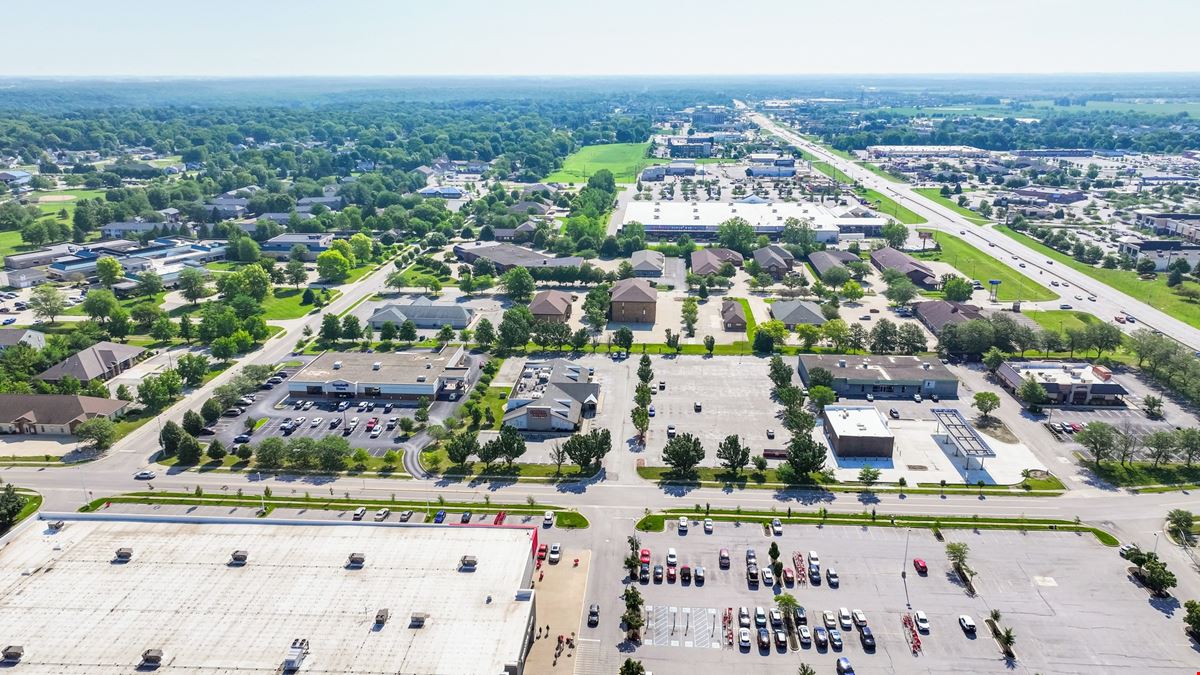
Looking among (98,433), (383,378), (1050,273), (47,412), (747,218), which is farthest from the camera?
(747,218)

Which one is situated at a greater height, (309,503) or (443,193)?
(443,193)

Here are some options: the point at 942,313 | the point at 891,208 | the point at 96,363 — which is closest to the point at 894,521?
the point at 942,313

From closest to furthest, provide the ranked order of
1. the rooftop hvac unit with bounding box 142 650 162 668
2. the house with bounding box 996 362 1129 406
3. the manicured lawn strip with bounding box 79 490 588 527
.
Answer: the rooftop hvac unit with bounding box 142 650 162 668
the manicured lawn strip with bounding box 79 490 588 527
the house with bounding box 996 362 1129 406

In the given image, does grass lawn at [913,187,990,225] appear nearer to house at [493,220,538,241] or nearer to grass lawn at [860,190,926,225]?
grass lawn at [860,190,926,225]

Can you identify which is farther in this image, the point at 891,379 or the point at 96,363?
the point at 96,363

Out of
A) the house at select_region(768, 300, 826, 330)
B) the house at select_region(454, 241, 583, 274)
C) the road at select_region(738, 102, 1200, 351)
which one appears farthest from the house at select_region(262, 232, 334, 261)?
the road at select_region(738, 102, 1200, 351)

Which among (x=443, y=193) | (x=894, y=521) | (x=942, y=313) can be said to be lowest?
(x=894, y=521)

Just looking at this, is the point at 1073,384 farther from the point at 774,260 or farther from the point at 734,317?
the point at 774,260

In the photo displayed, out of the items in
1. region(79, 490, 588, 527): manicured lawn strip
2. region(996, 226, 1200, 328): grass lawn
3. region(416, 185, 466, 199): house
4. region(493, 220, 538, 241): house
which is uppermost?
region(416, 185, 466, 199): house
